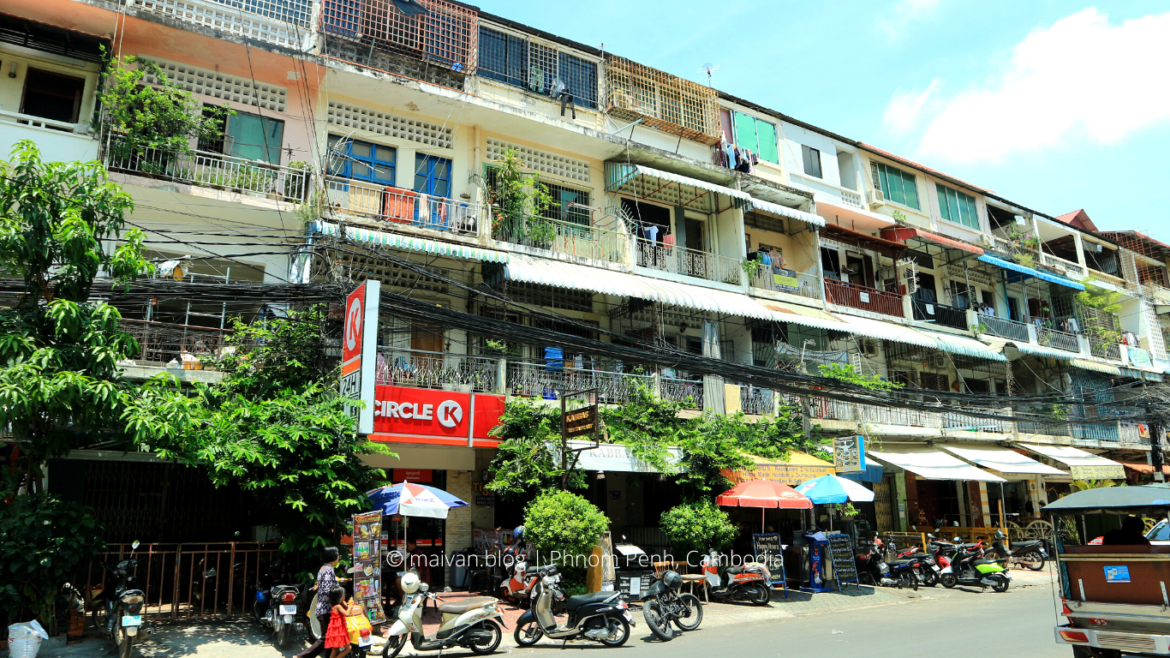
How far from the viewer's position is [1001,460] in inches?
824

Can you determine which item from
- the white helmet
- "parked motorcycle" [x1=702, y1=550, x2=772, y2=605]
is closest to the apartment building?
"parked motorcycle" [x1=702, y1=550, x2=772, y2=605]

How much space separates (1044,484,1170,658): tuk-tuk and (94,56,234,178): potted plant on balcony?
14.0 m

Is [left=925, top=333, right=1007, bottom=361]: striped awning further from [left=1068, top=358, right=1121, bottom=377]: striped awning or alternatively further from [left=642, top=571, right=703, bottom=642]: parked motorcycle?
[left=642, top=571, right=703, bottom=642]: parked motorcycle

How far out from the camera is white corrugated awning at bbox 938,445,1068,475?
20.0 metres

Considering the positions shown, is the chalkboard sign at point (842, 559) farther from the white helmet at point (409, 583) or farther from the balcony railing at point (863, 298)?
the white helmet at point (409, 583)

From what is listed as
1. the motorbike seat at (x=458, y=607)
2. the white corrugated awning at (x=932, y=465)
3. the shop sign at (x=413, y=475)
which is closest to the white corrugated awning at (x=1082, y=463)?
the white corrugated awning at (x=932, y=465)

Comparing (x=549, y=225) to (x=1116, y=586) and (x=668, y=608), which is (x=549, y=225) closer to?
(x=668, y=608)

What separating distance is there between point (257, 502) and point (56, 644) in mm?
2815

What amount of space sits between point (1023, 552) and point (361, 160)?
60.4ft

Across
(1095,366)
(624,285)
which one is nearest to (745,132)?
(624,285)

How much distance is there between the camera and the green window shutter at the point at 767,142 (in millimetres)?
21278

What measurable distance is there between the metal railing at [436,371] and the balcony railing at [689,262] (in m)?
4.87

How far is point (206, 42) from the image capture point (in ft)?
44.2

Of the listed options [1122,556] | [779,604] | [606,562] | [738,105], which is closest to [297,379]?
[606,562]
